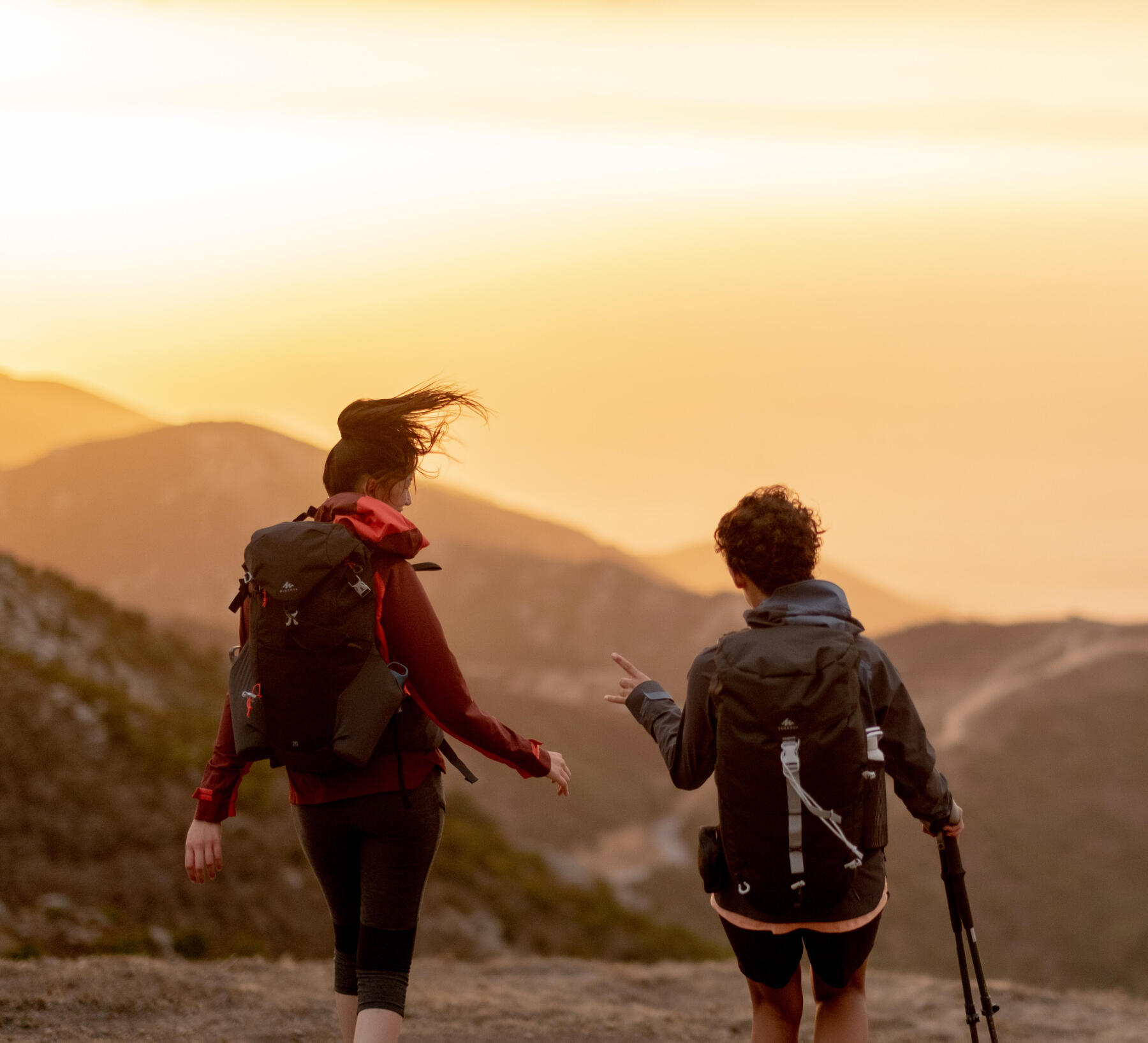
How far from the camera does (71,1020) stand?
21.1 ft

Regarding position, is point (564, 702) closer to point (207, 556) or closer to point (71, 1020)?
point (207, 556)

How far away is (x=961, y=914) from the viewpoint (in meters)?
4.23

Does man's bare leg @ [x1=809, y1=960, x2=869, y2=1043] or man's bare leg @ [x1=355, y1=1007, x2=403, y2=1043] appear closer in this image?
man's bare leg @ [x1=355, y1=1007, x2=403, y2=1043]

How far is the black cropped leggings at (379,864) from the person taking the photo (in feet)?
11.4

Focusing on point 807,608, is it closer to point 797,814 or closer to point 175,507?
point 797,814

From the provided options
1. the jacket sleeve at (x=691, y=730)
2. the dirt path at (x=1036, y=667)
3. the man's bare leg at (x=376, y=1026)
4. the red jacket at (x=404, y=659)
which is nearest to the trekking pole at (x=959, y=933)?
the jacket sleeve at (x=691, y=730)

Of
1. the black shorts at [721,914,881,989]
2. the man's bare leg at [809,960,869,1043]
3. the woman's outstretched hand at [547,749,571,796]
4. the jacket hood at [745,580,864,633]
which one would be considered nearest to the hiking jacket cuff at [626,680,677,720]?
the woman's outstretched hand at [547,749,571,796]

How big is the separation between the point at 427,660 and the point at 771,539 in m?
1.05

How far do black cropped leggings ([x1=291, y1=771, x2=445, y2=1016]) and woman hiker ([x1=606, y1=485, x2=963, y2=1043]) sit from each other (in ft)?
2.53

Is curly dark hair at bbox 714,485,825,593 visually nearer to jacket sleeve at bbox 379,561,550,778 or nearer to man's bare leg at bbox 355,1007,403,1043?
jacket sleeve at bbox 379,561,550,778

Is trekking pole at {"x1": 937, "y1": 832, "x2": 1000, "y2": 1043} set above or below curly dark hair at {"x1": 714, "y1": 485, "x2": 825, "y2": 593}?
below

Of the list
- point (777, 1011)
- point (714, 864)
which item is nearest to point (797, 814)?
point (714, 864)

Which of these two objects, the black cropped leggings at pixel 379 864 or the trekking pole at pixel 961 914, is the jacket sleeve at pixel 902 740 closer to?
the trekking pole at pixel 961 914

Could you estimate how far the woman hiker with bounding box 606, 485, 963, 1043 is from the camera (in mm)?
3330
